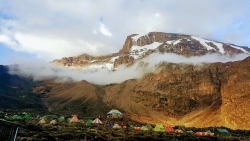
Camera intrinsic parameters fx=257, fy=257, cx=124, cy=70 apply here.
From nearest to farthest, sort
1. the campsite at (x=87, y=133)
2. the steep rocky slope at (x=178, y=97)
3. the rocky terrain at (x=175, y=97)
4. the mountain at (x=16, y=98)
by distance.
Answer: the campsite at (x=87, y=133) → the steep rocky slope at (x=178, y=97) → the rocky terrain at (x=175, y=97) → the mountain at (x=16, y=98)

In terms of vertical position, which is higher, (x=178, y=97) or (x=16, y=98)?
(x=178, y=97)

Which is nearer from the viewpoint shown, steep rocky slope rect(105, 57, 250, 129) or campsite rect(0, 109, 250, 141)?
campsite rect(0, 109, 250, 141)

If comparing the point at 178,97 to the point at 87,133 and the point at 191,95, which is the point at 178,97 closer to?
the point at 191,95

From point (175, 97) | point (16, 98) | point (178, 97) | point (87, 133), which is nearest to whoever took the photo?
point (87, 133)

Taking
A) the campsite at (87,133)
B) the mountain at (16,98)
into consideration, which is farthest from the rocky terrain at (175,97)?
the campsite at (87,133)

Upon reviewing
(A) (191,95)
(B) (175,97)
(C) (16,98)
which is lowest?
(C) (16,98)

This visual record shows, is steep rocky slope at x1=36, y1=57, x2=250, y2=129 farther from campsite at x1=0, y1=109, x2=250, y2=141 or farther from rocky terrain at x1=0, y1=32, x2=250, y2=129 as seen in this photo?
campsite at x1=0, y1=109, x2=250, y2=141

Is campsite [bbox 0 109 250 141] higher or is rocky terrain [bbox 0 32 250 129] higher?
rocky terrain [bbox 0 32 250 129]

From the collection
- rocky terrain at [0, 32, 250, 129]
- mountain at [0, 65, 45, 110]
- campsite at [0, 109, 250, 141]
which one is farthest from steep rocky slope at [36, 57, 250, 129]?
campsite at [0, 109, 250, 141]

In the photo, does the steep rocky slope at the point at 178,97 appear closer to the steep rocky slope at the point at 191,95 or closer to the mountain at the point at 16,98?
the steep rocky slope at the point at 191,95

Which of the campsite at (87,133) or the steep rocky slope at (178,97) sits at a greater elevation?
the steep rocky slope at (178,97)

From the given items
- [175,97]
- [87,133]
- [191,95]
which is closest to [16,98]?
[175,97]

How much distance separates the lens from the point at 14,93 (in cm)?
16150

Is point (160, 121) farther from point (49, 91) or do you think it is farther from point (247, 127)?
point (49, 91)
